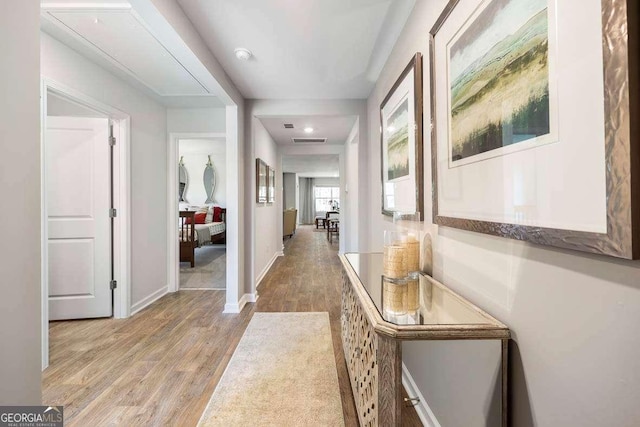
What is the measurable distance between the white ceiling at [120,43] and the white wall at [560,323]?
2.47 meters

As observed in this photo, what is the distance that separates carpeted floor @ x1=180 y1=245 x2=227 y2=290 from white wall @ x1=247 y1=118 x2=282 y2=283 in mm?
662

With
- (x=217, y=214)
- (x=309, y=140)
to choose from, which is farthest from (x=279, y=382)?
(x=217, y=214)

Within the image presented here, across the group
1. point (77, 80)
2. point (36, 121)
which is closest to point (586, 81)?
point (36, 121)

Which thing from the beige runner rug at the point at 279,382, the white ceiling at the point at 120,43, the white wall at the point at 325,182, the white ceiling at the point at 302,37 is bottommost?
the beige runner rug at the point at 279,382

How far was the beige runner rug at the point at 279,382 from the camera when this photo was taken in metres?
1.46

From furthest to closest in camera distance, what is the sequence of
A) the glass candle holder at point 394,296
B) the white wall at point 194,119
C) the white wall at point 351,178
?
1. the white wall at point 351,178
2. the white wall at point 194,119
3. the glass candle holder at point 394,296

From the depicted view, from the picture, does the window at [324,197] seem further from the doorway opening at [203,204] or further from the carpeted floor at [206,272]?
the carpeted floor at [206,272]

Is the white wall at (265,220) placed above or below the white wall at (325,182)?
below

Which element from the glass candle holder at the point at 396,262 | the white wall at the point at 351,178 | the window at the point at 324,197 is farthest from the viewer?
the window at the point at 324,197

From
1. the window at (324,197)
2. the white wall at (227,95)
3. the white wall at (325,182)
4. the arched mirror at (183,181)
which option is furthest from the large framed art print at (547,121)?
the window at (324,197)

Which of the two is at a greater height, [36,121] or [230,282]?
[36,121]

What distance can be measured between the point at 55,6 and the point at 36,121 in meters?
1.55

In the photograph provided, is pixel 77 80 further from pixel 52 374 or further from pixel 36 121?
pixel 52 374

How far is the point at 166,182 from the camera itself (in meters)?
3.56
